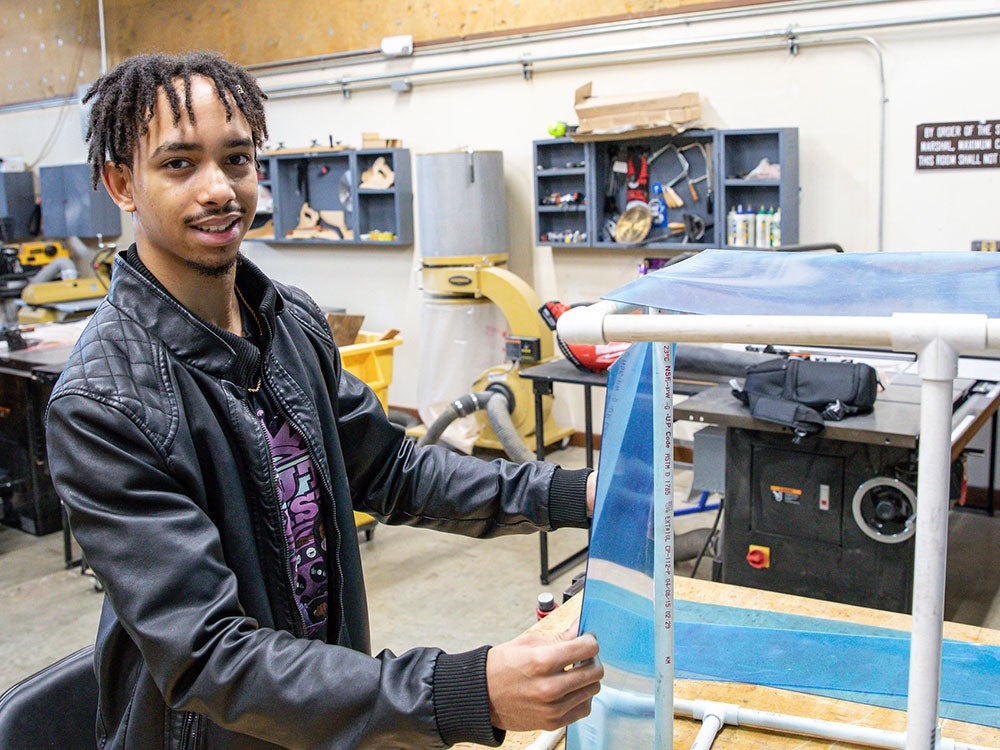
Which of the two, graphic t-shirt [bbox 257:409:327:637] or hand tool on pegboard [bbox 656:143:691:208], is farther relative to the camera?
hand tool on pegboard [bbox 656:143:691:208]

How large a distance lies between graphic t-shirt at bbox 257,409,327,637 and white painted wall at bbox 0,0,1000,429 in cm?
365

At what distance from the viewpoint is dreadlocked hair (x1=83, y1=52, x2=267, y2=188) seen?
1.10 meters

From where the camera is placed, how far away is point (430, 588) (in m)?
3.69

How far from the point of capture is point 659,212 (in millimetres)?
4750

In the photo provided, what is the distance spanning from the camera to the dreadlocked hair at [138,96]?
110cm

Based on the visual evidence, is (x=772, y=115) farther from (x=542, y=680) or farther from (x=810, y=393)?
(x=542, y=680)

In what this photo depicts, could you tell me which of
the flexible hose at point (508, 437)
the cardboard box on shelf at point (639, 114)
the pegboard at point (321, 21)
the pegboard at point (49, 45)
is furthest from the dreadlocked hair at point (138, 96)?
the pegboard at point (49, 45)

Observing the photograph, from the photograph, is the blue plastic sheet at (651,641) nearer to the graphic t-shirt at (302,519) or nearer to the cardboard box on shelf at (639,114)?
the graphic t-shirt at (302,519)

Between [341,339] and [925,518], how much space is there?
3.56 metres

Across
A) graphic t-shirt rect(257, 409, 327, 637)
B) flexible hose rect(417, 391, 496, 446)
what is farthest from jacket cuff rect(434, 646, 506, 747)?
flexible hose rect(417, 391, 496, 446)

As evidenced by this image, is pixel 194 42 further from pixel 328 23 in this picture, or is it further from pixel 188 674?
pixel 188 674

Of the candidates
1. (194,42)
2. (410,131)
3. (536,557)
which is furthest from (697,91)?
(194,42)

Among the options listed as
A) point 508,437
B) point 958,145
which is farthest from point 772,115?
point 508,437

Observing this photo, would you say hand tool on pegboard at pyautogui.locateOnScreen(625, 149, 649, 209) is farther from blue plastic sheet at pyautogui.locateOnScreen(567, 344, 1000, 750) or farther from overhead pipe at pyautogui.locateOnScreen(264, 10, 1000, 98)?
blue plastic sheet at pyautogui.locateOnScreen(567, 344, 1000, 750)
